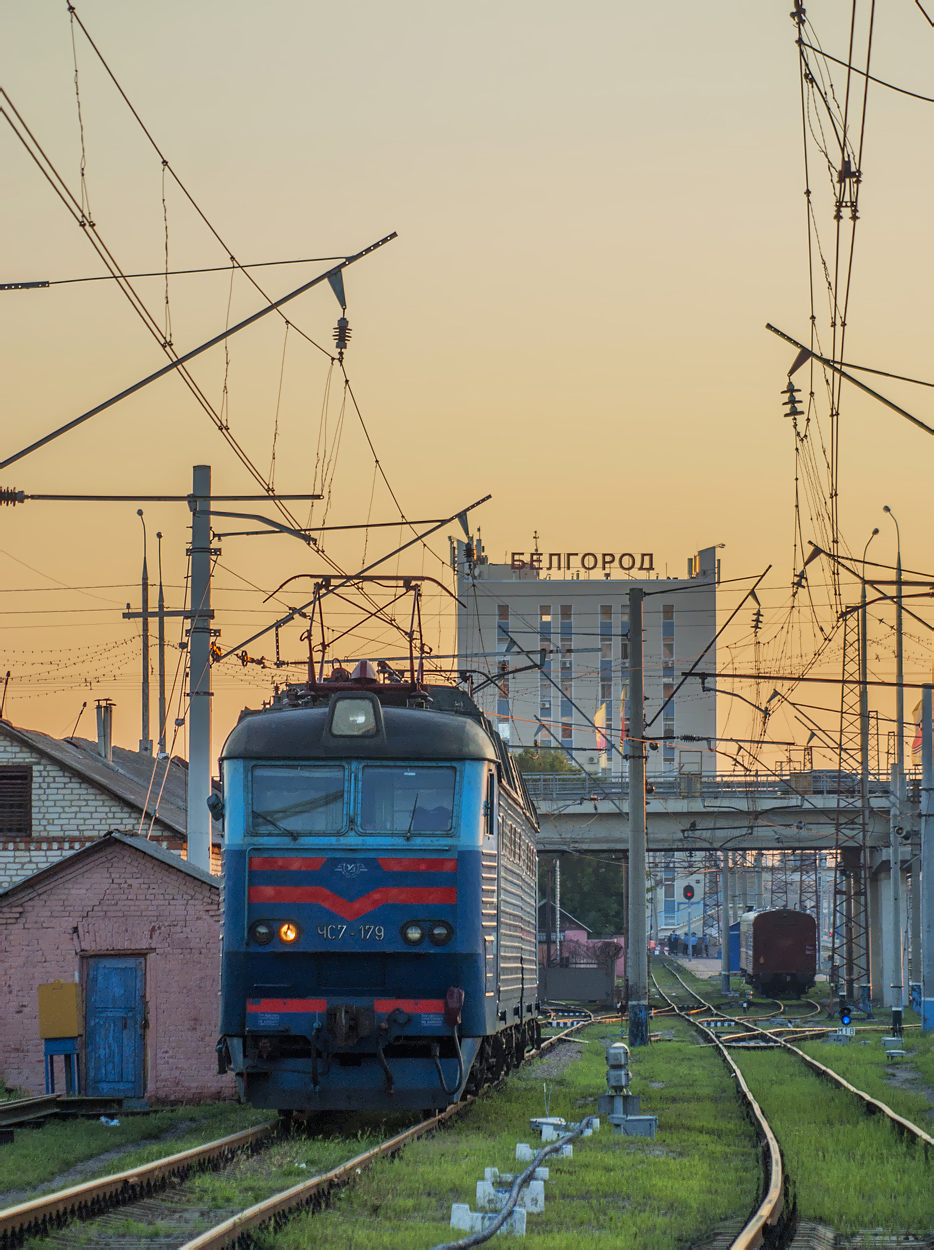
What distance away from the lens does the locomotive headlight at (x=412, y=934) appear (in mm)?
13523

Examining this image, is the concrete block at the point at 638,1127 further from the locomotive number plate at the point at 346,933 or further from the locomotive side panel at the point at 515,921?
the locomotive number plate at the point at 346,933

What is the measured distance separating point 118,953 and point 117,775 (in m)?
16.1

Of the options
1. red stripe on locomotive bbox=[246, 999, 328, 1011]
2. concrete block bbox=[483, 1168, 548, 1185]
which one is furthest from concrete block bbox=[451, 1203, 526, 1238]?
red stripe on locomotive bbox=[246, 999, 328, 1011]

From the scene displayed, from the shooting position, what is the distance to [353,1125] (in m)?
14.9

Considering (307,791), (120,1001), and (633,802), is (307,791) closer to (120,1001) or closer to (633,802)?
(120,1001)

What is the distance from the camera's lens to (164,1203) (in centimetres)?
1042

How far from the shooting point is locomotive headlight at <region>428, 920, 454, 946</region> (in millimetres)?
13562

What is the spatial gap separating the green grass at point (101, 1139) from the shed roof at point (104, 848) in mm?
2798

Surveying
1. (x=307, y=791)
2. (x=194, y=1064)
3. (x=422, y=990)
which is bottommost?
(x=194, y=1064)

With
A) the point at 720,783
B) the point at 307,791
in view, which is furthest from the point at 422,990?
the point at 720,783

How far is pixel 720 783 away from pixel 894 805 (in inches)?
603

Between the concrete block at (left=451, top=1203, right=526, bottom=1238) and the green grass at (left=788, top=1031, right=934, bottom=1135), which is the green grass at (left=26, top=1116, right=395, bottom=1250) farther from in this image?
the green grass at (left=788, top=1031, right=934, bottom=1135)

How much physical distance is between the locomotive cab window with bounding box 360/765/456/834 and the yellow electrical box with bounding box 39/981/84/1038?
611 cm

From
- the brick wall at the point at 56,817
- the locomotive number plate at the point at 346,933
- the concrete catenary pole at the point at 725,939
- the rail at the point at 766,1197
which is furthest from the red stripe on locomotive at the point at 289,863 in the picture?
the concrete catenary pole at the point at 725,939
